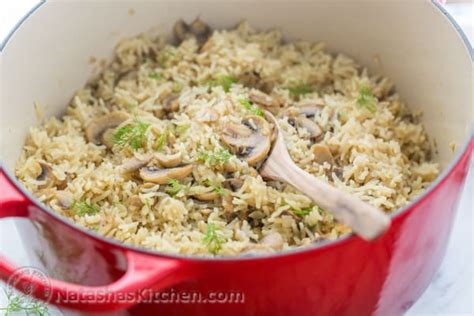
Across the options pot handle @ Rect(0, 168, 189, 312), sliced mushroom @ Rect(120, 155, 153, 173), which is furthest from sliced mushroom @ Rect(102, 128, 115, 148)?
pot handle @ Rect(0, 168, 189, 312)

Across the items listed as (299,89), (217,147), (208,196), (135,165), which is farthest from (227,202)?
(299,89)

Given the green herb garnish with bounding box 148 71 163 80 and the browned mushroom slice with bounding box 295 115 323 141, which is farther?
the green herb garnish with bounding box 148 71 163 80

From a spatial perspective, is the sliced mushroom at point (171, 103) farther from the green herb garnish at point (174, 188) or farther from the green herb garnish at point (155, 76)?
the green herb garnish at point (174, 188)

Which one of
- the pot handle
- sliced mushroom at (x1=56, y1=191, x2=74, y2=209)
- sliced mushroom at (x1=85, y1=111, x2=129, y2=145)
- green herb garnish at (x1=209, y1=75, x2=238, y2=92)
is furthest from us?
green herb garnish at (x1=209, y1=75, x2=238, y2=92)

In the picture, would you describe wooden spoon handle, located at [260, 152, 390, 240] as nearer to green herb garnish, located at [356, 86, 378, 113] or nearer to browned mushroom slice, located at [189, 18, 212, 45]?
green herb garnish, located at [356, 86, 378, 113]

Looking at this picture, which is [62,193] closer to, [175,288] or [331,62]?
[175,288]

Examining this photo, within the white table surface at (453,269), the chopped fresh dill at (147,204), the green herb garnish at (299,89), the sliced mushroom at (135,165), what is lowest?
the white table surface at (453,269)

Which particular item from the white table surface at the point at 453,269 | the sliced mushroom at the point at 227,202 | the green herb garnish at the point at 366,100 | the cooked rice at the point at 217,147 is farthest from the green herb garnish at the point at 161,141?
the green herb garnish at the point at 366,100
